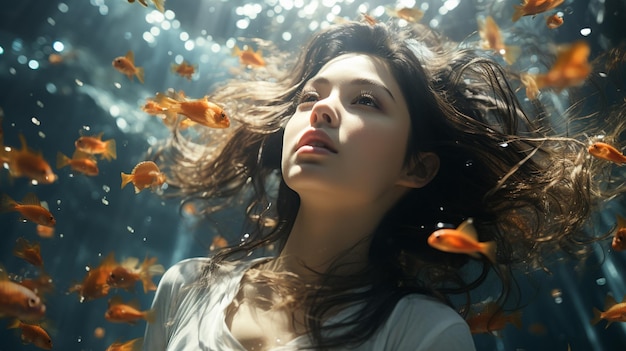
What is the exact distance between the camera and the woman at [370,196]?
2.23 m

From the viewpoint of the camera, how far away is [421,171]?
2693 millimetres

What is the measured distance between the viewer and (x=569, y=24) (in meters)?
5.42

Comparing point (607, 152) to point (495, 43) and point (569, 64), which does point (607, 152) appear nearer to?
point (569, 64)

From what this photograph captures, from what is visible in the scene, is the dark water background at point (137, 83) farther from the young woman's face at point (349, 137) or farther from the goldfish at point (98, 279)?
the young woman's face at point (349, 137)

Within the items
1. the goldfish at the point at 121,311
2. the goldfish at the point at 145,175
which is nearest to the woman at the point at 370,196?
the goldfish at the point at 145,175

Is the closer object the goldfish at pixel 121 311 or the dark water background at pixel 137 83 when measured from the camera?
the goldfish at pixel 121 311

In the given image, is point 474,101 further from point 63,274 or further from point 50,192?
point 63,274

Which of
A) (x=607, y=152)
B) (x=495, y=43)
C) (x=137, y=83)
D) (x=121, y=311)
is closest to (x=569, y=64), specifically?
(x=607, y=152)

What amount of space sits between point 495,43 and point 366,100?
7.90 feet

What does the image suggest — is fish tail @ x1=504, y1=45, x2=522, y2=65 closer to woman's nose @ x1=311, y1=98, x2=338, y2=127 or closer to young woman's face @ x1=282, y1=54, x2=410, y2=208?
young woman's face @ x1=282, y1=54, x2=410, y2=208

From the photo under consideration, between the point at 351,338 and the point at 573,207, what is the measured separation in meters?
1.68

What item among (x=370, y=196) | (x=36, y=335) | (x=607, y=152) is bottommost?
(x=36, y=335)

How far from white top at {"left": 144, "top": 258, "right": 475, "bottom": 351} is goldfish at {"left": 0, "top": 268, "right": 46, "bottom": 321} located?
2.17 ft

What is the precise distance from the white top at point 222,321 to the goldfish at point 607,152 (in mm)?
1433
